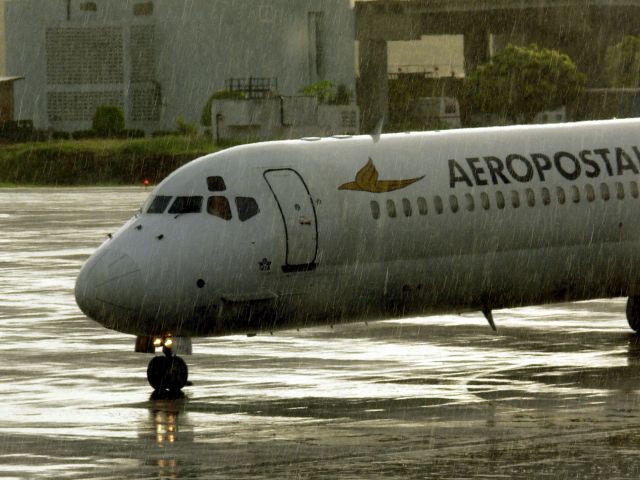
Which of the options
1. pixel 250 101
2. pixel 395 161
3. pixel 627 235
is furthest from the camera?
pixel 250 101

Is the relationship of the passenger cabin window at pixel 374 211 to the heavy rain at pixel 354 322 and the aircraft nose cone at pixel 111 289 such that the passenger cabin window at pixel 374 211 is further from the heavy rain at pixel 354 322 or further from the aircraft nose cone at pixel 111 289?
the aircraft nose cone at pixel 111 289

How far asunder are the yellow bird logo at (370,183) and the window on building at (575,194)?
10.8 feet

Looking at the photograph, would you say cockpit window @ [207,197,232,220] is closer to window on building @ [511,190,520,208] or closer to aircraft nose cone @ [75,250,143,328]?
aircraft nose cone @ [75,250,143,328]

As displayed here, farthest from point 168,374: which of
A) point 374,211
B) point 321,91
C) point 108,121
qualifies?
point 108,121

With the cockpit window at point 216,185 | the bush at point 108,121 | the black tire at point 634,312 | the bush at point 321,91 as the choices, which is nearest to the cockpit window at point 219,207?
the cockpit window at point 216,185

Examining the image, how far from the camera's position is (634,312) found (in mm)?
29594

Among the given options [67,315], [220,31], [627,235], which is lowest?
[67,315]

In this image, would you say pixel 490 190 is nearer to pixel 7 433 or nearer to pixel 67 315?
pixel 7 433

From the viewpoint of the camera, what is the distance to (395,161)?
25.2 meters

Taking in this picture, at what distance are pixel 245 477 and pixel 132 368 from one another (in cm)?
921

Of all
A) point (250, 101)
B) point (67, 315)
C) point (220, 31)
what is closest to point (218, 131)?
point (250, 101)

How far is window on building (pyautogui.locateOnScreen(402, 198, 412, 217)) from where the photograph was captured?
81.8 ft

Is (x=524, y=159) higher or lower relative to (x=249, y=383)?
higher

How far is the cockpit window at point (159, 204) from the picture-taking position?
23.8m
